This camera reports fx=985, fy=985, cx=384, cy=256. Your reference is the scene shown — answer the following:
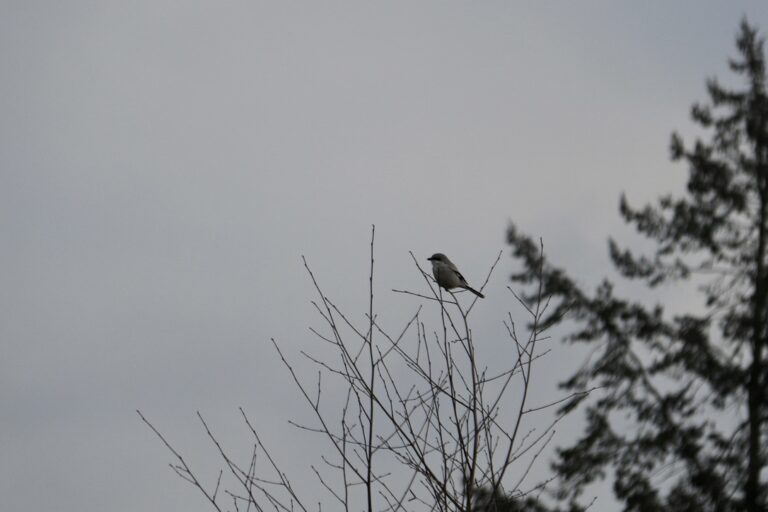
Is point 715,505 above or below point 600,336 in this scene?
below

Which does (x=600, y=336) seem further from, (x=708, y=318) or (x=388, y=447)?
(x=388, y=447)

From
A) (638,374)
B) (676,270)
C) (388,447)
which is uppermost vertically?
(676,270)

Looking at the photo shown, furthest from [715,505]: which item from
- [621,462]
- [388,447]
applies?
[388,447]

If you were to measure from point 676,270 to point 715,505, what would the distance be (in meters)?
4.56

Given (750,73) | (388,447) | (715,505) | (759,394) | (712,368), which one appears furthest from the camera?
(750,73)

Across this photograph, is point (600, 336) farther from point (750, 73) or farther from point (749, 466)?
point (750, 73)

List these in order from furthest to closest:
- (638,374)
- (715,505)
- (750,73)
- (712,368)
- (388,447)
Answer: (750,73)
(638,374)
(712,368)
(715,505)
(388,447)

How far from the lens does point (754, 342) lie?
39.5ft

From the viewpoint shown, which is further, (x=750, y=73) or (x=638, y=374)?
(x=750, y=73)

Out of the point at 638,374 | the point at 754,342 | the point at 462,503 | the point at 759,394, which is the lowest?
the point at 462,503

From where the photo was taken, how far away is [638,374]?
13.6 m

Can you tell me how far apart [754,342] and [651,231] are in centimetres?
300

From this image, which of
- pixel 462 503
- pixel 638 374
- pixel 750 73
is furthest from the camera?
pixel 750 73

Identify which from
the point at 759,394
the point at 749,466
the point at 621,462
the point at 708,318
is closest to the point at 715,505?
the point at 749,466
